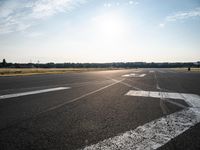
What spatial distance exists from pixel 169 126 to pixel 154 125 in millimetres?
273

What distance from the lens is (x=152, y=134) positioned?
3.11 meters

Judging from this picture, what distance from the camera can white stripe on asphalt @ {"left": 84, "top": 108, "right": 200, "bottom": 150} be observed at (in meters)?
2.64

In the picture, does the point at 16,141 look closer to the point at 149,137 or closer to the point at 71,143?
the point at 71,143

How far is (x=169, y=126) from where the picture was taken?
355 centimetres

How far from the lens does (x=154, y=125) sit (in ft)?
11.9

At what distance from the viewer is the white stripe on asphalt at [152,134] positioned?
2645 mm

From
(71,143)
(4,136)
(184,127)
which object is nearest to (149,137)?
(184,127)

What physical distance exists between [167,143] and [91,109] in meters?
2.69

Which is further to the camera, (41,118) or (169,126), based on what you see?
(41,118)

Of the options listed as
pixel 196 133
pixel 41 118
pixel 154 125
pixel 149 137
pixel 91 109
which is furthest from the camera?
pixel 91 109

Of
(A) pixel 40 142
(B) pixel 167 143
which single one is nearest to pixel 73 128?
(A) pixel 40 142

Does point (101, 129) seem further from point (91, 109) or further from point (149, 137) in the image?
point (91, 109)

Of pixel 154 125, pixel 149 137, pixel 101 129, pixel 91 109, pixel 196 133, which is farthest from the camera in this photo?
pixel 91 109

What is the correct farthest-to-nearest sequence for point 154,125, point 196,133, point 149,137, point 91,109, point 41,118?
point 91,109 < point 41,118 < point 154,125 < point 196,133 < point 149,137
